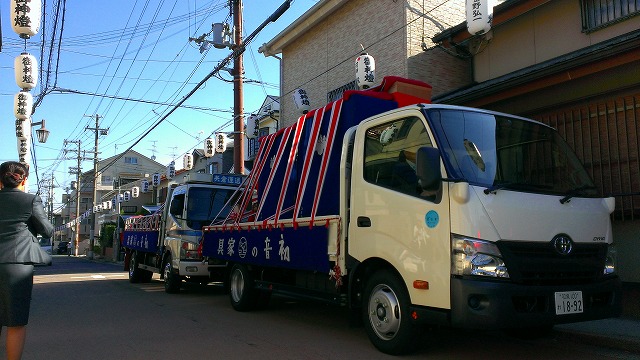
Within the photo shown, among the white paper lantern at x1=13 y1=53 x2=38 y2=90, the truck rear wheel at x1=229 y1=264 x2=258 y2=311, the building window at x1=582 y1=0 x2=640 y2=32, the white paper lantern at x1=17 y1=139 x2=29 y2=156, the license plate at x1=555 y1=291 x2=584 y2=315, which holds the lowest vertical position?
the truck rear wheel at x1=229 y1=264 x2=258 y2=311

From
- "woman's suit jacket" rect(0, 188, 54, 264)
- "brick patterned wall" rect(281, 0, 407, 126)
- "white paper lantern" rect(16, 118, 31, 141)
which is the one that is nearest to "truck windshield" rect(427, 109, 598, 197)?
"woman's suit jacket" rect(0, 188, 54, 264)

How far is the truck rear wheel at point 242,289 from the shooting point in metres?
8.14

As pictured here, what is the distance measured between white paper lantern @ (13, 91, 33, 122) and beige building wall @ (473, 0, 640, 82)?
582 inches

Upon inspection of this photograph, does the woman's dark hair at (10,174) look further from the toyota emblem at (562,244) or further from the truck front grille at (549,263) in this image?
the toyota emblem at (562,244)

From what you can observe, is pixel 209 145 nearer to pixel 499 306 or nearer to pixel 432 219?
pixel 432 219

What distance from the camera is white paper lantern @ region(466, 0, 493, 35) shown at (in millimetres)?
9617

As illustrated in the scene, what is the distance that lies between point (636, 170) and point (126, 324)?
26.7 ft

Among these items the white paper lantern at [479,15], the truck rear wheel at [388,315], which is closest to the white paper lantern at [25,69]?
the white paper lantern at [479,15]

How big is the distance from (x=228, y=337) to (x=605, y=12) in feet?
29.4

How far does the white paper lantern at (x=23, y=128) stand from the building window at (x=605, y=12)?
17.8 m

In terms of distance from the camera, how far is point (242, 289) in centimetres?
829

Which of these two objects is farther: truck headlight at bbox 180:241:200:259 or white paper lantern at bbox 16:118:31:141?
white paper lantern at bbox 16:118:31:141

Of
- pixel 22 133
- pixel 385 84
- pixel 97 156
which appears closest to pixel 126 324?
pixel 385 84

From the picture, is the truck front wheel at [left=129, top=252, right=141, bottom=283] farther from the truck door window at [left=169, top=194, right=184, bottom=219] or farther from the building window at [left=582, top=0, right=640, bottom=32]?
the building window at [left=582, top=0, right=640, bottom=32]
